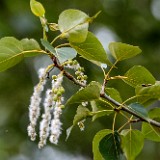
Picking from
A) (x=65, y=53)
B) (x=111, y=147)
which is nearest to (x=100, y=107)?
(x=111, y=147)

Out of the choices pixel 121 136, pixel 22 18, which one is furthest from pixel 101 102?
pixel 22 18

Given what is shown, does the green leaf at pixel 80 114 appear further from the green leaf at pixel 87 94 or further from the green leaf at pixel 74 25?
the green leaf at pixel 74 25

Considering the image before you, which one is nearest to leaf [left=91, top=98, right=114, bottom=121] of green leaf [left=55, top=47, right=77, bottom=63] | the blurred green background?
green leaf [left=55, top=47, right=77, bottom=63]

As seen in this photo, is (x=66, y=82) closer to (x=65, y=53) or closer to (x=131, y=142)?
(x=131, y=142)

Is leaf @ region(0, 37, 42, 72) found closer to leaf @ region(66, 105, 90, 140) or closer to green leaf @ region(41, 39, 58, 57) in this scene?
green leaf @ region(41, 39, 58, 57)

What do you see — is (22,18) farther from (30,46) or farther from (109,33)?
(30,46)

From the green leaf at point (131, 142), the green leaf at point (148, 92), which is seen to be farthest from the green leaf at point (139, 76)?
the green leaf at point (131, 142)

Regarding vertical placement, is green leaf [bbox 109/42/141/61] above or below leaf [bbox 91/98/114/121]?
above
